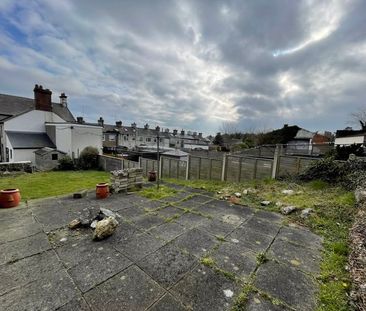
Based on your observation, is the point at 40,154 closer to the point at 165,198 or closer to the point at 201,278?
the point at 165,198

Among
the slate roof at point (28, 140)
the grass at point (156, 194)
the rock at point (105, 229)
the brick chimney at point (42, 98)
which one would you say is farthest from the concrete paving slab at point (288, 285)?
the brick chimney at point (42, 98)

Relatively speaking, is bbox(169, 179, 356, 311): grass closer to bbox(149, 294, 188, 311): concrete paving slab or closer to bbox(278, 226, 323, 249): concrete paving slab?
bbox(278, 226, 323, 249): concrete paving slab

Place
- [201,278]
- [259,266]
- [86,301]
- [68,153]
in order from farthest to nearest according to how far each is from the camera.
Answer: [68,153] < [259,266] < [201,278] < [86,301]

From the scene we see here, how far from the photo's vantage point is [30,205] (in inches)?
226

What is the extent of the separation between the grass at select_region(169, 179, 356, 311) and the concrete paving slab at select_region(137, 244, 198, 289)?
91 centimetres

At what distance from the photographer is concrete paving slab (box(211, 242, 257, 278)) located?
284cm

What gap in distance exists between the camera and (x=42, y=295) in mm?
2305

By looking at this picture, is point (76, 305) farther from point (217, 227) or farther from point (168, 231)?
point (217, 227)

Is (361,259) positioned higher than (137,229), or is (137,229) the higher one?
(361,259)

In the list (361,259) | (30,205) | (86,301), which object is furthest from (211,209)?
(30,205)

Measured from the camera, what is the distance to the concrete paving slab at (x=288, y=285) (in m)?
2.30

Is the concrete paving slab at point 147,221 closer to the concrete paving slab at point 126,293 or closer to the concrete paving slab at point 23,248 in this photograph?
the concrete paving slab at point 126,293

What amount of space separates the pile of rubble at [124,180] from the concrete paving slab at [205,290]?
5.21 m

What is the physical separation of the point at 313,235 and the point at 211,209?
101 inches
